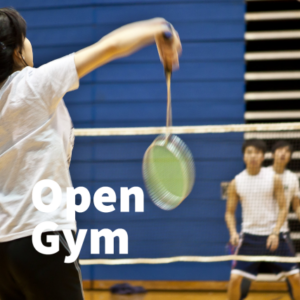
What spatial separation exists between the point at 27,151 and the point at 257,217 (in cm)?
326

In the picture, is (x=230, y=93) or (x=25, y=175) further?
(x=230, y=93)

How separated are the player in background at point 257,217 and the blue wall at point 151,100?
73 cm

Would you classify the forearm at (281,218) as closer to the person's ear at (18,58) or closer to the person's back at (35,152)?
the person's back at (35,152)

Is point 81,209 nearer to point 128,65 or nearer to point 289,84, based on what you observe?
point 128,65

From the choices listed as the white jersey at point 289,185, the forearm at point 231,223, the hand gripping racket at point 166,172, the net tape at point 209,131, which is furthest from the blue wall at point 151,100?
the hand gripping racket at point 166,172

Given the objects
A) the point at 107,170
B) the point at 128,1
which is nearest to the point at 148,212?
the point at 107,170

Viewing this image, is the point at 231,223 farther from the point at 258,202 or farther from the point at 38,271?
the point at 38,271

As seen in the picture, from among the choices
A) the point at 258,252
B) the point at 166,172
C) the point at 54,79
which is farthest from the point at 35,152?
the point at 258,252

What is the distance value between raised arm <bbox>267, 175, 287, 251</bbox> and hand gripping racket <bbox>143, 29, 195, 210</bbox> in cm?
208

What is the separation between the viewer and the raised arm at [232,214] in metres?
4.31

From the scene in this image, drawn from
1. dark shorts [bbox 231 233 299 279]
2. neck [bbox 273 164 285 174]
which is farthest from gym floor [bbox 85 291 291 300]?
neck [bbox 273 164 285 174]

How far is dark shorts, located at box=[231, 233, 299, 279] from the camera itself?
414cm

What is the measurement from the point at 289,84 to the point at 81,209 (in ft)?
9.23

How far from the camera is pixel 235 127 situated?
4.32 meters
